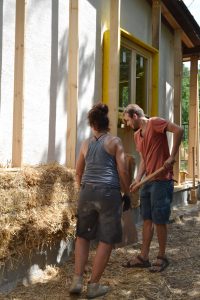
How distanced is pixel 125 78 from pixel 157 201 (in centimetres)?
399

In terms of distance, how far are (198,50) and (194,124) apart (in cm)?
211

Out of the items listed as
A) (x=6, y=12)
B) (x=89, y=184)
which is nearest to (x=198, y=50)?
(x=6, y=12)

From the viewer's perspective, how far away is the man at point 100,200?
3953 millimetres

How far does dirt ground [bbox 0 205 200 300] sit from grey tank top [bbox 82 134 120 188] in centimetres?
108


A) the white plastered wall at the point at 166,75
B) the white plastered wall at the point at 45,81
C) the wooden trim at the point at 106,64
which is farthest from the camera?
the white plastered wall at the point at 166,75

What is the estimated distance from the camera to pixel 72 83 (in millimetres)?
5707

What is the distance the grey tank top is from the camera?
4.02 meters

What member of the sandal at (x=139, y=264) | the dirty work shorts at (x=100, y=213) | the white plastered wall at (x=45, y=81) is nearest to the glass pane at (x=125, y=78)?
the white plastered wall at (x=45, y=81)

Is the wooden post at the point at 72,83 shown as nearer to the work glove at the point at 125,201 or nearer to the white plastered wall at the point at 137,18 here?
the work glove at the point at 125,201

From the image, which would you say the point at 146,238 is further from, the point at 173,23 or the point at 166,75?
the point at 173,23

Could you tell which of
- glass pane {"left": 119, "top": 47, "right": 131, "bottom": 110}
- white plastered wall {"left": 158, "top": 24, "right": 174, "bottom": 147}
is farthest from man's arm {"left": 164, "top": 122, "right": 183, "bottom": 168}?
white plastered wall {"left": 158, "top": 24, "right": 174, "bottom": 147}

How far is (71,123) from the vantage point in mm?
5730

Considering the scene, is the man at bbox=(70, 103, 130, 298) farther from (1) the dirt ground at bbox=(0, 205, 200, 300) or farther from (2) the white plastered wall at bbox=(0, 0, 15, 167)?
(2) the white plastered wall at bbox=(0, 0, 15, 167)

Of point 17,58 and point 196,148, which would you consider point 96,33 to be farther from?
point 196,148
